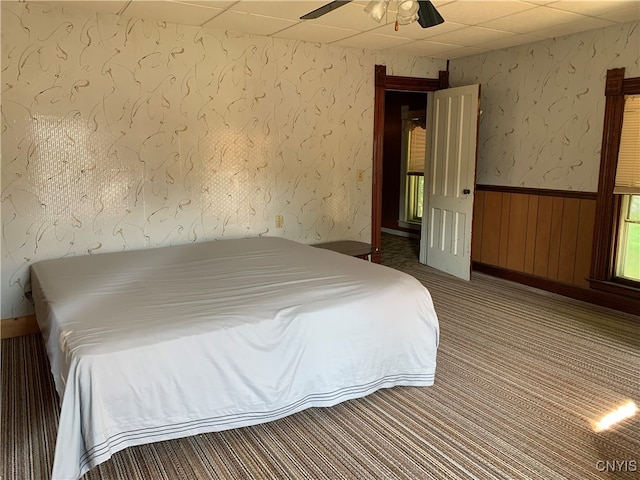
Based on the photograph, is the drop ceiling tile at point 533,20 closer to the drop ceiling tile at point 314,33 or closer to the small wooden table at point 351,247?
the drop ceiling tile at point 314,33

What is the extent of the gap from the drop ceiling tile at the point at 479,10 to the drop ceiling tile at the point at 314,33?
86 centimetres

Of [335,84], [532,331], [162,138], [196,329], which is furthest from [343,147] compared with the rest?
[196,329]

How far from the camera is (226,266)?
10.5 ft

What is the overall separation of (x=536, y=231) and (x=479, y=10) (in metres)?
2.22

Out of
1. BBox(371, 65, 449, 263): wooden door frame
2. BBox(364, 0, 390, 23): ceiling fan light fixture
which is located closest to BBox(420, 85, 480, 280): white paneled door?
BBox(371, 65, 449, 263): wooden door frame

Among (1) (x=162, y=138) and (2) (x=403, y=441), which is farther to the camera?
(1) (x=162, y=138)

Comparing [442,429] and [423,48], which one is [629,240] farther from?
[442,429]

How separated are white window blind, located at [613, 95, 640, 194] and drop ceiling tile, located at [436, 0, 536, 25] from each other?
127cm

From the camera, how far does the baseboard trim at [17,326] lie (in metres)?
3.47

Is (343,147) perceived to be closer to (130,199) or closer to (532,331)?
(130,199)

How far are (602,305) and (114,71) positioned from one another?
4.45 m

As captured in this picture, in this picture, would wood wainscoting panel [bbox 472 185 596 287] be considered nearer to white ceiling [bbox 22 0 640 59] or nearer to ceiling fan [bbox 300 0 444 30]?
white ceiling [bbox 22 0 640 59]

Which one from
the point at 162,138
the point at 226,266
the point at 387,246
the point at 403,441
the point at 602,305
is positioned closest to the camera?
the point at 403,441

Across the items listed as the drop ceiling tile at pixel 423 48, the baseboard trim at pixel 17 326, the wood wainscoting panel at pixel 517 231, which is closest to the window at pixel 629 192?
the wood wainscoting panel at pixel 517 231
